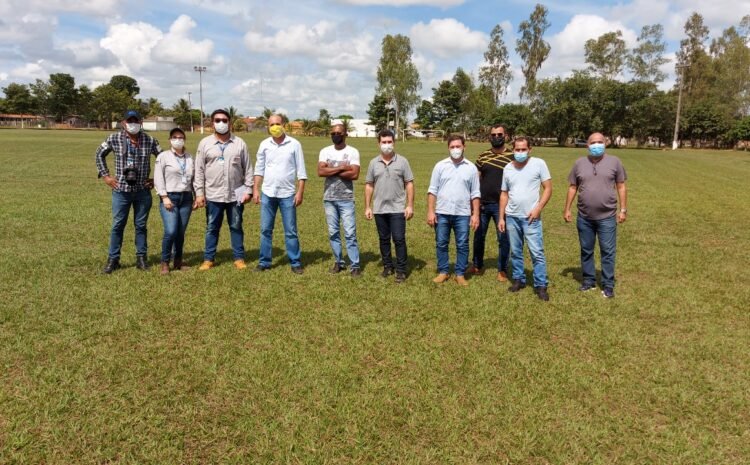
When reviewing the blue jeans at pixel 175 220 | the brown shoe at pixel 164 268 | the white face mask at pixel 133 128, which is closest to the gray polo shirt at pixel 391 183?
the blue jeans at pixel 175 220

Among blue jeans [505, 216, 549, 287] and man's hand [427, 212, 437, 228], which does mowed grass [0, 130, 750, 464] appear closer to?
blue jeans [505, 216, 549, 287]

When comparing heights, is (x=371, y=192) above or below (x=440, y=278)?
above

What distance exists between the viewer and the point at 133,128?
631cm

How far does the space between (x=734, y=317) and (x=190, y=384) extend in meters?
5.84

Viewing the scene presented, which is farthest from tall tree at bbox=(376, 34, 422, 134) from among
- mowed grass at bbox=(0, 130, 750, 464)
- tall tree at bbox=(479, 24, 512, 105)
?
mowed grass at bbox=(0, 130, 750, 464)

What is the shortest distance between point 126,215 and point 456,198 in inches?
177

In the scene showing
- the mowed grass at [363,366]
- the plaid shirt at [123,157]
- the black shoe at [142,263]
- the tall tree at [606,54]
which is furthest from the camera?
the tall tree at [606,54]

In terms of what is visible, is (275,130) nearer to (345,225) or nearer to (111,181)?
(345,225)

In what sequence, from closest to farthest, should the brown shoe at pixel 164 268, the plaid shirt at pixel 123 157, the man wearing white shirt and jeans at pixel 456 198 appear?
the man wearing white shirt and jeans at pixel 456 198 < the plaid shirt at pixel 123 157 < the brown shoe at pixel 164 268

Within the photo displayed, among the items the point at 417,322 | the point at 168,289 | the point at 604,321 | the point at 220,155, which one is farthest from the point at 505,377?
the point at 220,155

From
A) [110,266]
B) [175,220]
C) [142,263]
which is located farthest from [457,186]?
[110,266]

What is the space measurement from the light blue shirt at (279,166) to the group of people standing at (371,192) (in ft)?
0.05

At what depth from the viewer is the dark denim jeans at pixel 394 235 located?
646 centimetres

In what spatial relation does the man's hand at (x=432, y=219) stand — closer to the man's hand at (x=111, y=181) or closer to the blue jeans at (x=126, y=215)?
the blue jeans at (x=126, y=215)
